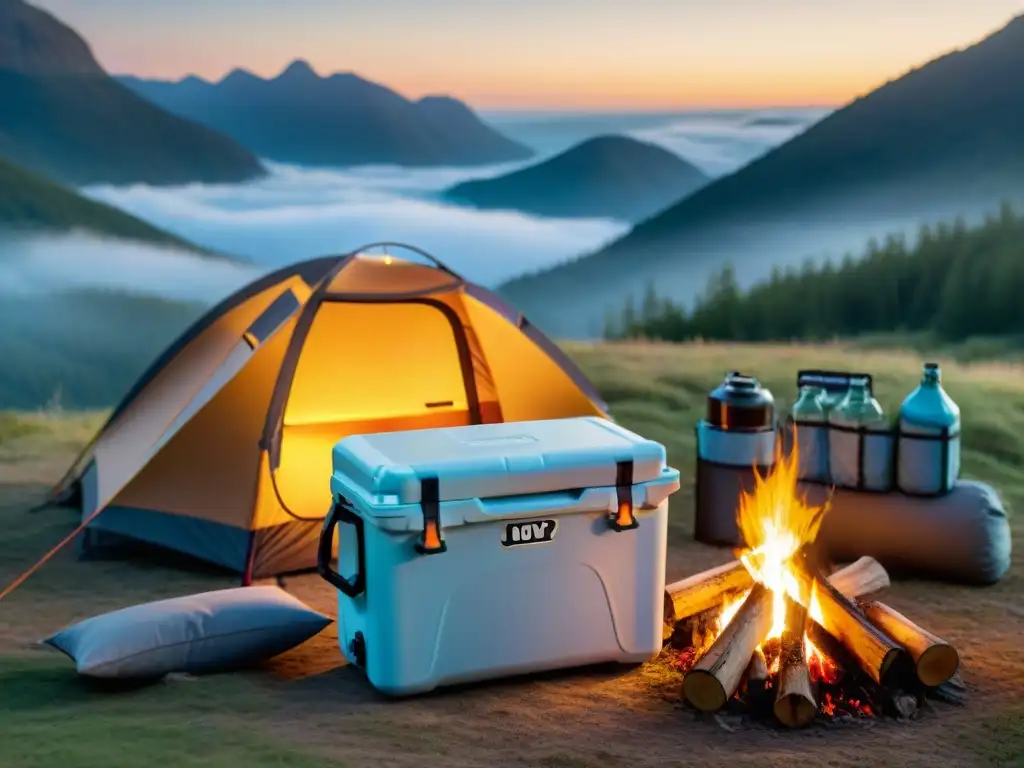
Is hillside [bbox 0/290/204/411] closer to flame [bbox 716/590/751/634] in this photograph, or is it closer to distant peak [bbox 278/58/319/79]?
distant peak [bbox 278/58/319/79]

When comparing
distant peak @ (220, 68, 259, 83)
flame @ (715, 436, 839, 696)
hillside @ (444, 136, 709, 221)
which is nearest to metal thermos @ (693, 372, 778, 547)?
flame @ (715, 436, 839, 696)

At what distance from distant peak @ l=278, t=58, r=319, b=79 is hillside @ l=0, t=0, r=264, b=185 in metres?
2.41

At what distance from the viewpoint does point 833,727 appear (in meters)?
3.35

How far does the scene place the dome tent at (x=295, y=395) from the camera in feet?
16.6

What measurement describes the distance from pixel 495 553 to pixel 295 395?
2.03 metres

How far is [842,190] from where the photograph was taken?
21406 mm

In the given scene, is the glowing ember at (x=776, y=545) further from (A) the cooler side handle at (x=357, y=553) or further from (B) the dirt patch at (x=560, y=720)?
(A) the cooler side handle at (x=357, y=553)

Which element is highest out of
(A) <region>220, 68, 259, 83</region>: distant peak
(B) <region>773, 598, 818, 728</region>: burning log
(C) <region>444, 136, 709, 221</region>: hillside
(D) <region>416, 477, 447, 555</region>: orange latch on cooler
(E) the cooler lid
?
(A) <region>220, 68, 259, 83</region>: distant peak

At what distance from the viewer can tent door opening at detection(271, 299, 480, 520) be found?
520 centimetres

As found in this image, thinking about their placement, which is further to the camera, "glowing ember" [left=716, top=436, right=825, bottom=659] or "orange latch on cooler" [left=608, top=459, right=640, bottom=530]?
"glowing ember" [left=716, top=436, right=825, bottom=659]

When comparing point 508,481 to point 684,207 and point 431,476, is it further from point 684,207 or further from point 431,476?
point 684,207

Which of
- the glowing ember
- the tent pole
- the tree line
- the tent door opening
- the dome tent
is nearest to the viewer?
the glowing ember

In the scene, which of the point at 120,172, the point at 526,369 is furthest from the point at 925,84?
the point at 526,369

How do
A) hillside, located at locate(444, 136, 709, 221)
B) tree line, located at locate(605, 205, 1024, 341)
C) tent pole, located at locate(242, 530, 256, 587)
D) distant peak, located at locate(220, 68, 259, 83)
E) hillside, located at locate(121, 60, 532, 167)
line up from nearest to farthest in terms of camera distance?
1. tent pole, located at locate(242, 530, 256, 587)
2. tree line, located at locate(605, 205, 1024, 341)
3. distant peak, located at locate(220, 68, 259, 83)
4. hillside, located at locate(121, 60, 532, 167)
5. hillside, located at locate(444, 136, 709, 221)
